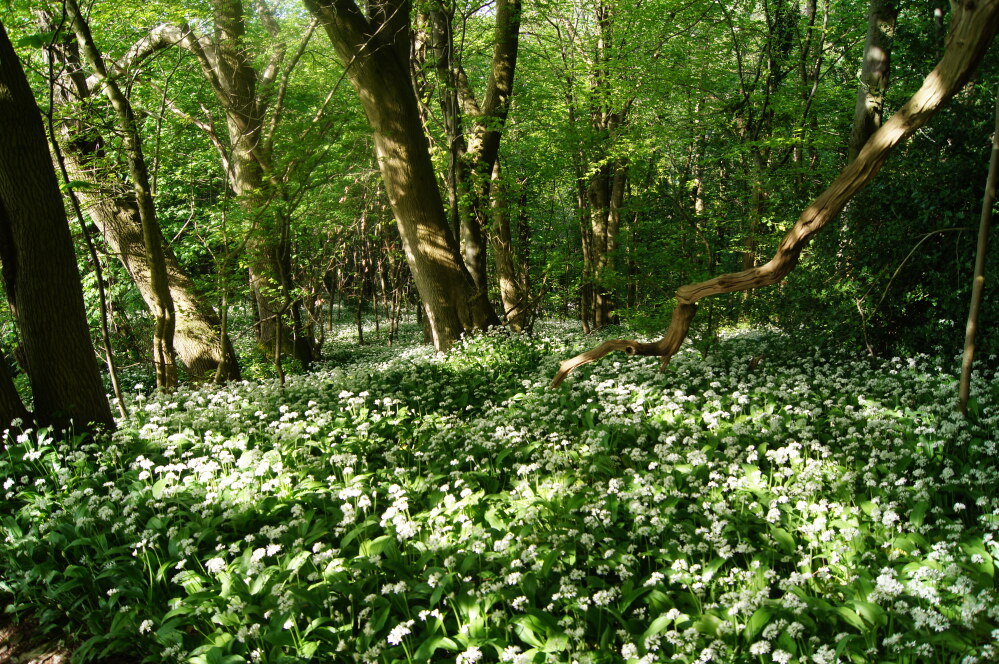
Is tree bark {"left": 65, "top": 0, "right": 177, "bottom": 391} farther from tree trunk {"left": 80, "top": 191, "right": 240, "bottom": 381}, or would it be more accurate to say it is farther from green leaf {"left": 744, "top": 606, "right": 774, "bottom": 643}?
green leaf {"left": 744, "top": 606, "right": 774, "bottom": 643}

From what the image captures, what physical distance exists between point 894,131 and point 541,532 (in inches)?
105

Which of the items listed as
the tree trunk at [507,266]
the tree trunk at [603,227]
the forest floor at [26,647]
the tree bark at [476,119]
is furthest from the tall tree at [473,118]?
the forest floor at [26,647]

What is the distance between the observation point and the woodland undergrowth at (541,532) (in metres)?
2.88

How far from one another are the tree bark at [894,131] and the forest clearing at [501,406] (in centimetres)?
2

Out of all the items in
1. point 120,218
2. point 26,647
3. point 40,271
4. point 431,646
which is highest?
point 120,218

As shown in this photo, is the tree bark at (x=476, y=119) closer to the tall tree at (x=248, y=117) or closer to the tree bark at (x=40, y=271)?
the tall tree at (x=248, y=117)

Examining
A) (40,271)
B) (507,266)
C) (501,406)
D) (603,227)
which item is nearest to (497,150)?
(507,266)

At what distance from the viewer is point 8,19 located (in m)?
7.07

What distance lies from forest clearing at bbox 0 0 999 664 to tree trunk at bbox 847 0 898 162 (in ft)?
0.17

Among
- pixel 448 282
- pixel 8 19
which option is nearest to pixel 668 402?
pixel 448 282

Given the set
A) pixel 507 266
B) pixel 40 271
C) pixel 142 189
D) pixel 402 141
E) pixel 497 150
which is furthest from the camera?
pixel 507 266

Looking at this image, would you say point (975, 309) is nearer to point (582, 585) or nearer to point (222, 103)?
point (582, 585)

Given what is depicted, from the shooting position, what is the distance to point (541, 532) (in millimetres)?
3717

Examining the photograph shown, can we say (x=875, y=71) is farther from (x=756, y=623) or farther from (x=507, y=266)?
(x=756, y=623)
